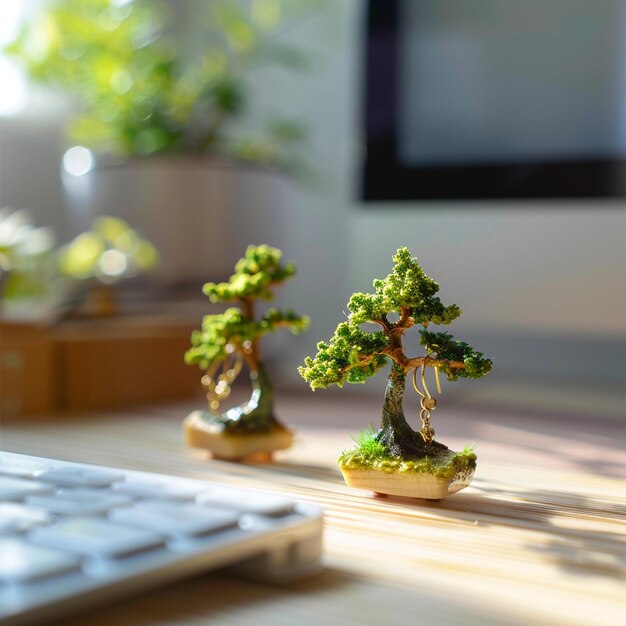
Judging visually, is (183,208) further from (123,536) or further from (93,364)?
(123,536)

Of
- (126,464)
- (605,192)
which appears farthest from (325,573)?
(605,192)

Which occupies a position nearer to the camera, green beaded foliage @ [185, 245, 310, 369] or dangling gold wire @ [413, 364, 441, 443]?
dangling gold wire @ [413, 364, 441, 443]

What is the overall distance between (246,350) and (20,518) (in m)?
0.33

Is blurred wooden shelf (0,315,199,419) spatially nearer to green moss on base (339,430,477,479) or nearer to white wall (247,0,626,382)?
white wall (247,0,626,382)

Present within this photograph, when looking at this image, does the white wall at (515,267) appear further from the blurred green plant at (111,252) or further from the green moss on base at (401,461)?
the green moss on base at (401,461)

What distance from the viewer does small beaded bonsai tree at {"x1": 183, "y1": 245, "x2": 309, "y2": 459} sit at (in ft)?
2.05

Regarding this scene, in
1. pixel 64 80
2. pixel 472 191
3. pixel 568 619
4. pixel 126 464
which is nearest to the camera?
pixel 568 619

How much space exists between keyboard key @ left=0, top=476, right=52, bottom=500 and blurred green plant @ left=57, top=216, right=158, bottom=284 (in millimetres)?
775

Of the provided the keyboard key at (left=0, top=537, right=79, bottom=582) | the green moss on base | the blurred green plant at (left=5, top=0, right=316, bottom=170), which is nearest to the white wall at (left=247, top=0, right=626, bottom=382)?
the blurred green plant at (left=5, top=0, right=316, bottom=170)

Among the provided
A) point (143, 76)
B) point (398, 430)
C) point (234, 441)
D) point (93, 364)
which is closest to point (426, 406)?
point (398, 430)

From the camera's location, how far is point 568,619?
30 centimetres

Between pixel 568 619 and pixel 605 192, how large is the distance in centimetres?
76

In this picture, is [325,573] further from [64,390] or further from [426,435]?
[64,390]

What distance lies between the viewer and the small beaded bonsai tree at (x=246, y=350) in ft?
2.05
